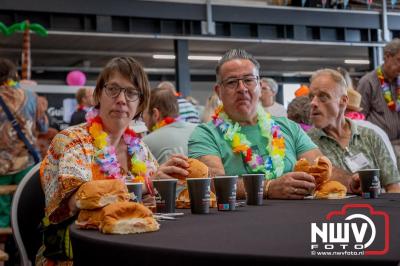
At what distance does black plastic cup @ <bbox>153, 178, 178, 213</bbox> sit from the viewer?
1710mm

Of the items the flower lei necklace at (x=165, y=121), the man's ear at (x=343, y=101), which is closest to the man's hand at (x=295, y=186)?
the man's ear at (x=343, y=101)

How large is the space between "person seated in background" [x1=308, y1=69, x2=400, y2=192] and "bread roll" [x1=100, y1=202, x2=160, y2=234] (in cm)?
174

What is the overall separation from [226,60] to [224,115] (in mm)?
262

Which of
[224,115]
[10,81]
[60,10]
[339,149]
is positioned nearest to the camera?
[224,115]

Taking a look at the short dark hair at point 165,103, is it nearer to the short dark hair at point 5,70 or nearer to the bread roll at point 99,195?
the short dark hair at point 5,70

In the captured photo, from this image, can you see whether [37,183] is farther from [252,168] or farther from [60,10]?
[60,10]

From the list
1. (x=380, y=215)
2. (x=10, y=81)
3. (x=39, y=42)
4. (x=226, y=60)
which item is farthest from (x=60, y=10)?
(x=380, y=215)

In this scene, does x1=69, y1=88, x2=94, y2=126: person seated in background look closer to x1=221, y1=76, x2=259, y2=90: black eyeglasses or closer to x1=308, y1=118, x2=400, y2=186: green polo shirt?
x1=308, y1=118, x2=400, y2=186: green polo shirt

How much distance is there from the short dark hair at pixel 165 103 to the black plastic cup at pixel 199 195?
2535 millimetres

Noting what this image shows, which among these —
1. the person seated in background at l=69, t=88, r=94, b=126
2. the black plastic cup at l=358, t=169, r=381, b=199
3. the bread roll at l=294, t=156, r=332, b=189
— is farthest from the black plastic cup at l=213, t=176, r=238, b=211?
the person seated in background at l=69, t=88, r=94, b=126

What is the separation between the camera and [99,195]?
4.87 feet

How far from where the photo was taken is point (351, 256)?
3.14 feet

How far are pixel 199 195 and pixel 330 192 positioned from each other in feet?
2.01

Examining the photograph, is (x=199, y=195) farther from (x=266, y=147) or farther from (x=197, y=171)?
(x=266, y=147)
